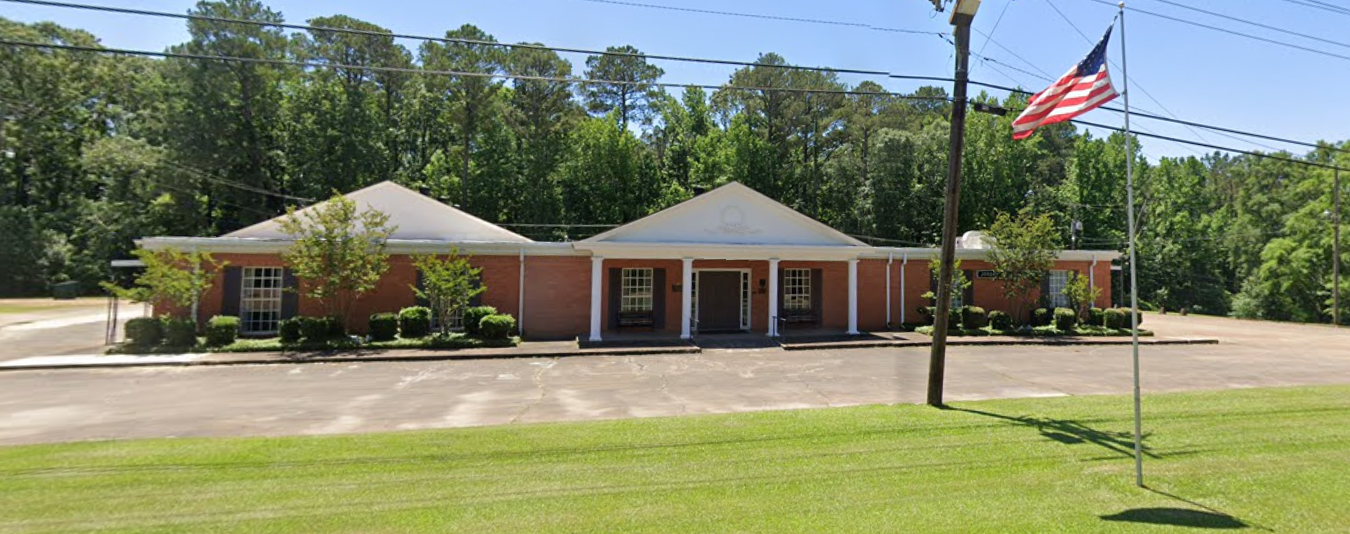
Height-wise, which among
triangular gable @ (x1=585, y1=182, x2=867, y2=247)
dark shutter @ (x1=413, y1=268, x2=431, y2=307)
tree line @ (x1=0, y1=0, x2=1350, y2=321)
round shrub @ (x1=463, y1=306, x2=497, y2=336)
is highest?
tree line @ (x1=0, y1=0, x2=1350, y2=321)

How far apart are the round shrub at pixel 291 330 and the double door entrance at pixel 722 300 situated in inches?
437

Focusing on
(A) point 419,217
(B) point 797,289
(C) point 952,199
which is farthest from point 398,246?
(C) point 952,199

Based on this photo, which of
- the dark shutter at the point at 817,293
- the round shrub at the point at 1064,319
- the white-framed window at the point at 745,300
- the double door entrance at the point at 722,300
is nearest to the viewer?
the double door entrance at the point at 722,300

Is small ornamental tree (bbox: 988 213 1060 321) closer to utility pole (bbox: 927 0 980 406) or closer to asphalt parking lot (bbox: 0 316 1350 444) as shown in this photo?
asphalt parking lot (bbox: 0 316 1350 444)

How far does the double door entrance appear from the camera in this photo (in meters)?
19.6

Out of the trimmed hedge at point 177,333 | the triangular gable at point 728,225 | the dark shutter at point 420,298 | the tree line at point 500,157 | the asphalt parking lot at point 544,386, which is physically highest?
the tree line at point 500,157

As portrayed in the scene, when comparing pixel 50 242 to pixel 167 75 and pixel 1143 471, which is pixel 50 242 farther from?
pixel 1143 471

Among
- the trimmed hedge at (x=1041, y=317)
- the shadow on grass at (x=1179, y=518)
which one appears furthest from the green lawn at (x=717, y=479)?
the trimmed hedge at (x=1041, y=317)

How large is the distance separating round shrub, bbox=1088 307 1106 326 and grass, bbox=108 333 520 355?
64.1ft

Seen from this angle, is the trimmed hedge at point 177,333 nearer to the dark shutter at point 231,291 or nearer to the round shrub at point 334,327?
the dark shutter at point 231,291

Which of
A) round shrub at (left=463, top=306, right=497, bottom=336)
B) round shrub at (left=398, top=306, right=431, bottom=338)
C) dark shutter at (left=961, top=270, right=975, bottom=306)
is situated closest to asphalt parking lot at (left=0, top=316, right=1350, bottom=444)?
round shrub at (left=463, top=306, right=497, bottom=336)

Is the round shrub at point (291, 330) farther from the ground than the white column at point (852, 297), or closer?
closer

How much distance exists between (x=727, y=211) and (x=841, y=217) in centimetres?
2175

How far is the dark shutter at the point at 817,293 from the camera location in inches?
798
